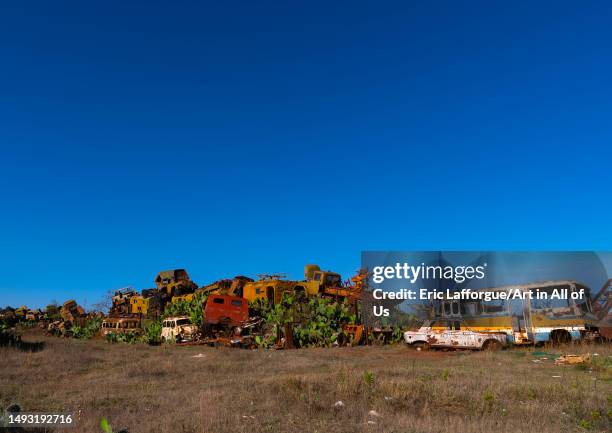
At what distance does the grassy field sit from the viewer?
310 inches

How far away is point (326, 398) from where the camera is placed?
977 cm

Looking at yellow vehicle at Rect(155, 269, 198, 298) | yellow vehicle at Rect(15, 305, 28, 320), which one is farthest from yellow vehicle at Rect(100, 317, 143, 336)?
yellow vehicle at Rect(15, 305, 28, 320)

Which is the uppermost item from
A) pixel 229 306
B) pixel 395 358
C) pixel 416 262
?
pixel 416 262

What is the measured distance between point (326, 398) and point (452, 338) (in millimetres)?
12104

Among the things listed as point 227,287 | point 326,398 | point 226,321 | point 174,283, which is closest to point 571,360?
point 326,398

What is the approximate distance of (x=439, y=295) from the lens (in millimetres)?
21328

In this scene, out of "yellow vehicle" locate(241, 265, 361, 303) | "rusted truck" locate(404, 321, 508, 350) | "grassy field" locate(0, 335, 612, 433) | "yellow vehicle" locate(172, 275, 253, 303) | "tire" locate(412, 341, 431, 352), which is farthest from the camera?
"yellow vehicle" locate(172, 275, 253, 303)

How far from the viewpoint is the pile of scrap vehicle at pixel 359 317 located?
18.8m

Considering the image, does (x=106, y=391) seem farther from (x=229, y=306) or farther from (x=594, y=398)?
(x=229, y=306)

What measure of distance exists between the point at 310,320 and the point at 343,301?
4.00 m

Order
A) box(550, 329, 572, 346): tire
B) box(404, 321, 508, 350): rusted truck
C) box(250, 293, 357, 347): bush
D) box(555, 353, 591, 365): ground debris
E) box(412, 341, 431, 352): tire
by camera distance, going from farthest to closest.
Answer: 1. box(250, 293, 357, 347): bush
2. box(412, 341, 431, 352): tire
3. box(404, 321, 508, 350): rusted truck
4. box(550, 329, 572, 346): tire
5. box(555, 353, 591, 365): ground debris

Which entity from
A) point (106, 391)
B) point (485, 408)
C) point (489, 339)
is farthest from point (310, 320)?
point (485, 408)

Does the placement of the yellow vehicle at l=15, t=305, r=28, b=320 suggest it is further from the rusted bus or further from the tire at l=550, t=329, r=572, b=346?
the tire at l=550, t=329, r=572, b=346

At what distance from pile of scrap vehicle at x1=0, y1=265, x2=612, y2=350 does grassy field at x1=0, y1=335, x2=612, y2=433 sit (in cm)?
337
